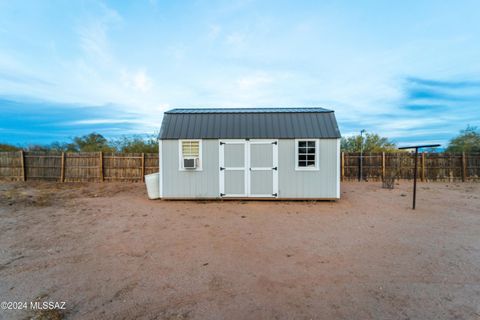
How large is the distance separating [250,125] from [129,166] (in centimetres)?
739

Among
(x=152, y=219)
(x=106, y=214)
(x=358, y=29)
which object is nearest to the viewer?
(x=152, y=219)

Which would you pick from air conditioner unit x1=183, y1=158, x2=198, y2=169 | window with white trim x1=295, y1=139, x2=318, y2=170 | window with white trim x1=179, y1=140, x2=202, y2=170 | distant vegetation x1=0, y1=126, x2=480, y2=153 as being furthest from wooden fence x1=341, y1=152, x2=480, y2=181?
air conditioner unit x1=183, y1=158, x2=198, y2=169

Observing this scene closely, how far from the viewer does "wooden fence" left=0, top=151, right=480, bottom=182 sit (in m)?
10.8

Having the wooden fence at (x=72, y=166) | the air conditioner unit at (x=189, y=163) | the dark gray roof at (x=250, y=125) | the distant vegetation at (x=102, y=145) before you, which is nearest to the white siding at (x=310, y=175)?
the dark gray roof at (x=250, y=125)

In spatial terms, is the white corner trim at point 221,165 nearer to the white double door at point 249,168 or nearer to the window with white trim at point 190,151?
the white double door at point 249,168

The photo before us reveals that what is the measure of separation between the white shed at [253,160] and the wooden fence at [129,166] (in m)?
4.37

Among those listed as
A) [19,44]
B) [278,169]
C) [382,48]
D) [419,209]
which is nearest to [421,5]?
[382,48]

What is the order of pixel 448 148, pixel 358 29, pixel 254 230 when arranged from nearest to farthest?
pixel 254 230 → pixel 358 29 → pixel 448 148

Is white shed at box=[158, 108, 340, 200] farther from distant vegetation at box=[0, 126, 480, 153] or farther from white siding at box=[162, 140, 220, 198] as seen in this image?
distant vegetation at box=[0, 126, 480, 153]

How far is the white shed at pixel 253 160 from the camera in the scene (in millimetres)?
7004

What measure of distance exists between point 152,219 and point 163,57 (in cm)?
706

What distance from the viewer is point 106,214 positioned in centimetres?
567

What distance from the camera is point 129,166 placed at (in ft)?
36.0

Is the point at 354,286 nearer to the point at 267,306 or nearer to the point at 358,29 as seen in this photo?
the point at 267,306
